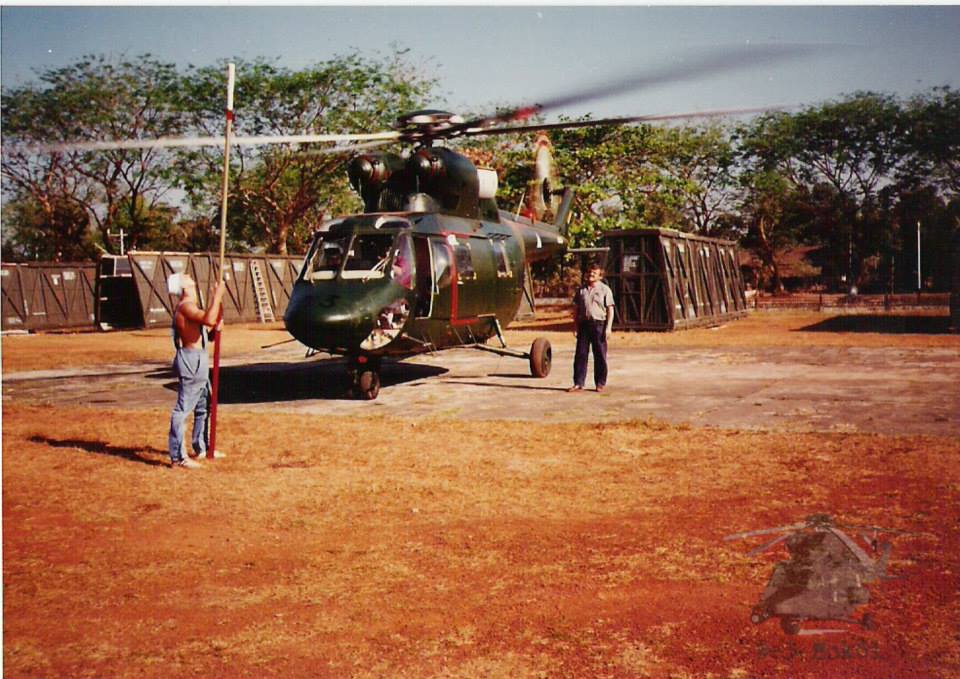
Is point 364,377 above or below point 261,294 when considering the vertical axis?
below

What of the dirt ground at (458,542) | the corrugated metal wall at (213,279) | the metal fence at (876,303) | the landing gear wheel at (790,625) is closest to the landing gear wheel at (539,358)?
the dirt ground at (458,542)

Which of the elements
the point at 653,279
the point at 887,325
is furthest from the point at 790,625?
the point at 887,325

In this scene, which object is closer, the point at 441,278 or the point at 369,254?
the point at 369,254

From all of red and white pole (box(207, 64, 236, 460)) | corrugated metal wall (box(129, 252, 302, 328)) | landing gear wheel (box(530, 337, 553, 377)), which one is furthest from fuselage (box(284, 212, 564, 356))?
corrugated metal wall (box(129, 252, 302, 328))

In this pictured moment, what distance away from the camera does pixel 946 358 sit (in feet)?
55.8

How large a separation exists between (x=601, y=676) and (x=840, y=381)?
11.3 meters

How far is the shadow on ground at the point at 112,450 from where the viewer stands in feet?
28.9

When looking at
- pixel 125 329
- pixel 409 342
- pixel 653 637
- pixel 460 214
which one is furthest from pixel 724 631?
pixel 125 329

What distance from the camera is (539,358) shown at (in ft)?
48.6

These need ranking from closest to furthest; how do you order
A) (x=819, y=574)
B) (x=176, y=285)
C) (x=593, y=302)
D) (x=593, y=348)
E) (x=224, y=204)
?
1. (x=819, y=574)
2. (x=224, y=204)
3. (x=176, y=285)
4. (x=593, y=302)
5. (x=593, y=348)

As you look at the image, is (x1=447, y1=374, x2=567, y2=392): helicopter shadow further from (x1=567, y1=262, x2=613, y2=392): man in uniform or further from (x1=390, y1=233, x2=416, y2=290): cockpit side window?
(x1=390, y1=233, x2=416, y2=290): cockpit side window

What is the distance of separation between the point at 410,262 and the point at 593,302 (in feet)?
9.08

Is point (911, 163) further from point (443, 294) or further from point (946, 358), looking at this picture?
point (443, 294)

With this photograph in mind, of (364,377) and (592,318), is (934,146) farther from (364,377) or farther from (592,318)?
(364,377)
